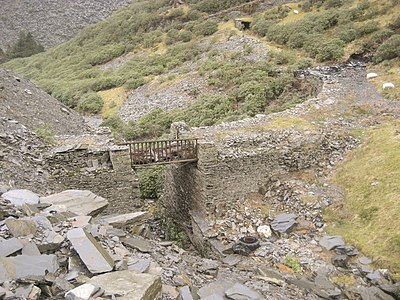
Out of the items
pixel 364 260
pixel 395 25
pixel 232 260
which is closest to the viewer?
pixel 364 260

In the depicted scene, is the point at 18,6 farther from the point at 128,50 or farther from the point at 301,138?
the point at 301,138

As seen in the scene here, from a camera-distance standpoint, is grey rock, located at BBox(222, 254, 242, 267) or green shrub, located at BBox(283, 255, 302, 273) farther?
grey rock, located at BBox(222, 254, 242, 267)

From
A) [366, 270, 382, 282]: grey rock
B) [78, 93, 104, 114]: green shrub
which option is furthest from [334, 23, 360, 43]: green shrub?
[366, 270, 382, 282]: grey rock

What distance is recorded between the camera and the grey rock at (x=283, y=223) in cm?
1348

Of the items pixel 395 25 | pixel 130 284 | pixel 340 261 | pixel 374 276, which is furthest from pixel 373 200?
pixel 395 25

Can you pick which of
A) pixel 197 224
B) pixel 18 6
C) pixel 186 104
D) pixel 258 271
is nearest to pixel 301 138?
pixel 197 224

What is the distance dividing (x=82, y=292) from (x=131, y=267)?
4.44 feet

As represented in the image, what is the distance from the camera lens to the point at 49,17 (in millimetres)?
76688

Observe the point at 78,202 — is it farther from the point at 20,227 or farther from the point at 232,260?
the point at 232,260

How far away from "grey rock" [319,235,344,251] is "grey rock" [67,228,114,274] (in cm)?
779

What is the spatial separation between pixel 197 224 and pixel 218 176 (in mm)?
1890

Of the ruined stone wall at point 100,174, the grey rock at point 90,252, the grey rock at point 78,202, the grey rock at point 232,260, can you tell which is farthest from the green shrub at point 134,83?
the grey rock at point 90,252

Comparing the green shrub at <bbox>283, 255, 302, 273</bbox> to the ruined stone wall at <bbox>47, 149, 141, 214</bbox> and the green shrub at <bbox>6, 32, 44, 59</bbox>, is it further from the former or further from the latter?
the green shrub at <bbox>6, 32, 44, 59</bbox>

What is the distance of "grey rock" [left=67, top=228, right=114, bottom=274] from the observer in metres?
6.23
